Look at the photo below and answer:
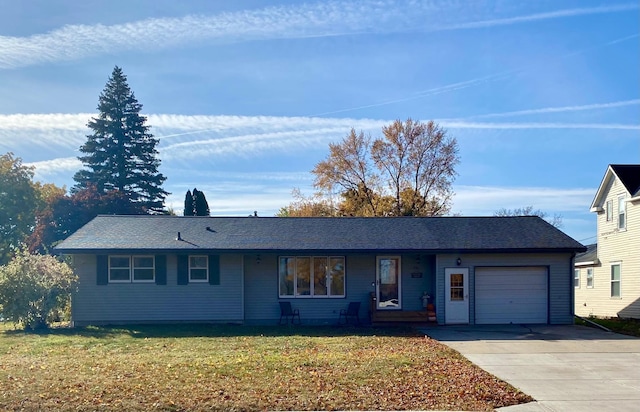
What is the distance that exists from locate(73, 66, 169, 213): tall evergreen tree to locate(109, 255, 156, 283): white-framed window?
2733 centimetres

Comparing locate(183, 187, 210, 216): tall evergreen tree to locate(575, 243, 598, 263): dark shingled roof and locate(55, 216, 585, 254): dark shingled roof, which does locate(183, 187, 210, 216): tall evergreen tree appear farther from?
locate(575, 243, 598, 263): dark shingled roof

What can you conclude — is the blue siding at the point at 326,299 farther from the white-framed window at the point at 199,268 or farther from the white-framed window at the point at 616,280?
the white-framed window at the point at 616,280

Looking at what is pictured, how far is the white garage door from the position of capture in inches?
798

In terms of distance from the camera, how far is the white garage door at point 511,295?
66.5ft

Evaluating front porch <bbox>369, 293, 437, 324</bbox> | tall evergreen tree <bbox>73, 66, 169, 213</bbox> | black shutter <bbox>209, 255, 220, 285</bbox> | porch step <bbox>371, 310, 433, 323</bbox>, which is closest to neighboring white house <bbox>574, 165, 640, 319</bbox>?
front porch <bbox>369, 293, 437, 324</bbox>

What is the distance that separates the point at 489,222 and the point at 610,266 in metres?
8.77

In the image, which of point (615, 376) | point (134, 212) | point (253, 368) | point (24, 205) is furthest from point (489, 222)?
point (24, 205)

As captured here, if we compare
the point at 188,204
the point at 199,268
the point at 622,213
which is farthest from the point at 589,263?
the point at 188,204

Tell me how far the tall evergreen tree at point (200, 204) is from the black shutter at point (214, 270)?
18.8 metres

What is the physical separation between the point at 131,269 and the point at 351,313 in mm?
7520

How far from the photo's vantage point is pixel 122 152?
1932 inches

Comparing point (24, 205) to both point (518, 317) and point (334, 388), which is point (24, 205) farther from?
point (334, 388)

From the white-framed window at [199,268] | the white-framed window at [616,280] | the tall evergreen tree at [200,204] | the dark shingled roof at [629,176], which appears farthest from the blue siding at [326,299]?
the tall evergreen tree at [200,204]

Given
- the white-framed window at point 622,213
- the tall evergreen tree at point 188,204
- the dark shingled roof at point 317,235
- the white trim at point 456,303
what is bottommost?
the white trim at point 456,303
